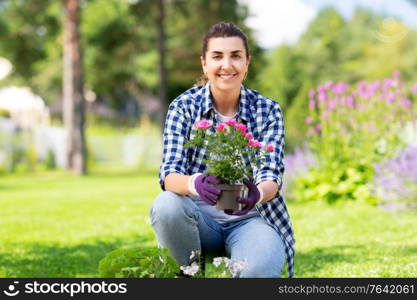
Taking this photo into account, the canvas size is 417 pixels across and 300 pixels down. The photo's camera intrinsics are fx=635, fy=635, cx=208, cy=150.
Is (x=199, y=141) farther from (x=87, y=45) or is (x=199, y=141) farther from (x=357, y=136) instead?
(x=87, y=45)

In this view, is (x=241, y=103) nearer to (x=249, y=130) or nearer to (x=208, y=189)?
(x=249, y=130)

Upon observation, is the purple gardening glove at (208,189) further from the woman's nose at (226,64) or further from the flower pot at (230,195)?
the woman's nose at (226,64)

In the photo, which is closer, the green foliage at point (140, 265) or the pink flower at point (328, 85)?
the green foliage at point (140, 265)

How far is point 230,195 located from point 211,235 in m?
0.42

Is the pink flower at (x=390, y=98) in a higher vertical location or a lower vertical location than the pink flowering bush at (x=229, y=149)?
higher

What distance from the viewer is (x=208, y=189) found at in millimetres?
2875

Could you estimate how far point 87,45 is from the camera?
35250 mm

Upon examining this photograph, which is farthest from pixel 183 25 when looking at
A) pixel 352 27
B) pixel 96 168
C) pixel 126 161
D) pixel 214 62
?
pixel 352 27

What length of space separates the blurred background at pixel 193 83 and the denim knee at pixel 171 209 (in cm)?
454

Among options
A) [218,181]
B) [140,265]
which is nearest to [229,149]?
[218,181]

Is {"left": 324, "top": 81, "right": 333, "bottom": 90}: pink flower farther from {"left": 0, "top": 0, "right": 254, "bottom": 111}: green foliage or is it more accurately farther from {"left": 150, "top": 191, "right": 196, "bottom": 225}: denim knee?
{"left": 0, "top": 0, "right": 254, "bottom": 111}: green foliage

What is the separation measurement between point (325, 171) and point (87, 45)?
28.4 m

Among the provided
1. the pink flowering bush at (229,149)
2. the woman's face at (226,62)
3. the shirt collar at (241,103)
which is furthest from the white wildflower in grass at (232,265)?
the woman's face at (226,62)

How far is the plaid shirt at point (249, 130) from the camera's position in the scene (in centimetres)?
316
